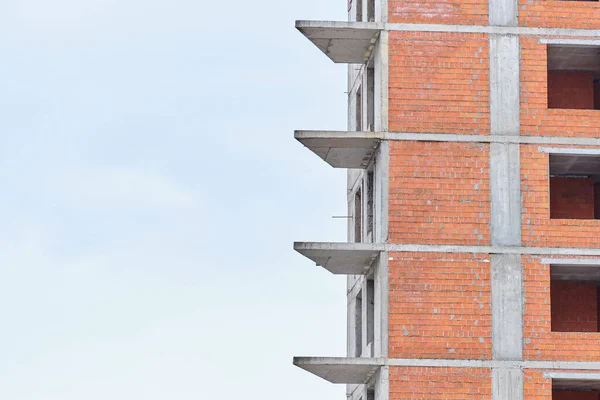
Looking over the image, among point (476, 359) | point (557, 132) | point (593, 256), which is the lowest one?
point (476, 359)

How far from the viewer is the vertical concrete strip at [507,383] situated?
33969mm

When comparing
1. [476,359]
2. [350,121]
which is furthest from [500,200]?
[350,121]

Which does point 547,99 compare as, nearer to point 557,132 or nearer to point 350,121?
point 557,132

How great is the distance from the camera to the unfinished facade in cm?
3419

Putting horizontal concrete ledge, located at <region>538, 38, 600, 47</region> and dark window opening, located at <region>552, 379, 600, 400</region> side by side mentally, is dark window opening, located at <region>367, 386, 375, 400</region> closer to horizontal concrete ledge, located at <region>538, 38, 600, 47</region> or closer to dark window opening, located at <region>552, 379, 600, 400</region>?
dark window opening, located at <region>552, 379, 600, 400</region>

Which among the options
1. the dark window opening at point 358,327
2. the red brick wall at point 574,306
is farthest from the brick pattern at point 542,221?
the dark window opening at point 358,327

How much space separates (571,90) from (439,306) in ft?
23.7

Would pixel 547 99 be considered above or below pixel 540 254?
above

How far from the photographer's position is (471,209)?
35.0 metres

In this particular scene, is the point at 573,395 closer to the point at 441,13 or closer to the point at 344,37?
the point at 441,13

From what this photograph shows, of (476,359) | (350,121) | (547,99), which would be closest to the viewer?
(476,359)

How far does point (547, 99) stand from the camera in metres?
36.7

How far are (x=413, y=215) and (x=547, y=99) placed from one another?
4.60m

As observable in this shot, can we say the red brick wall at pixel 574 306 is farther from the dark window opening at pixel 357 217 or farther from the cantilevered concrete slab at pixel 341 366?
the dark window opening at pixel 357 217
